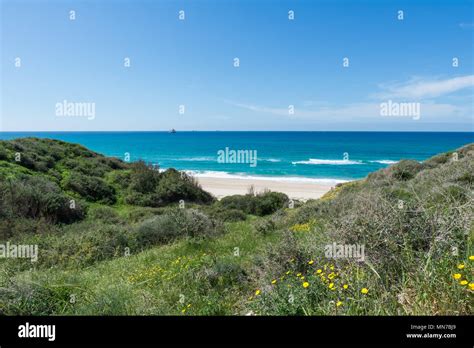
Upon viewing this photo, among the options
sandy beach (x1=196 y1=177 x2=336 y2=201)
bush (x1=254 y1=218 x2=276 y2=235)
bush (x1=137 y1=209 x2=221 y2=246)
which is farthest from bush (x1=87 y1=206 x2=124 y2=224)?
sandy beach (x1=196 y1=177 x2=336 y2=201)

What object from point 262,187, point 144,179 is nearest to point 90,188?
point 144,179

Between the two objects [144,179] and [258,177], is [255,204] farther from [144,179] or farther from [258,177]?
[258,177]

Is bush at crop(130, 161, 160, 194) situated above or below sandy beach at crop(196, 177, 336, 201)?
above

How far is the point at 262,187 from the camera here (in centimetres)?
3859

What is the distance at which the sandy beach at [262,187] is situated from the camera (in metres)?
34.7

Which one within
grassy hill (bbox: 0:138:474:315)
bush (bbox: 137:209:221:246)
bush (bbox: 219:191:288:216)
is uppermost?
grassy hill (bbox: 0:138:474:315)

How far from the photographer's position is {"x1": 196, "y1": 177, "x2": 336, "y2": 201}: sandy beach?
34.7 metres

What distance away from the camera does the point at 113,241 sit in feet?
32.6

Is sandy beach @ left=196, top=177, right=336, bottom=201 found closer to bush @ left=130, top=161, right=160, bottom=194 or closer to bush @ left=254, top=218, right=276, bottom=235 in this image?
bush @ left=130, top=161, right=160, bottom=194

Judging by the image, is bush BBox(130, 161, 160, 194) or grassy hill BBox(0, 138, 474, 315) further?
bush BBox(130, 161, 160, 194)

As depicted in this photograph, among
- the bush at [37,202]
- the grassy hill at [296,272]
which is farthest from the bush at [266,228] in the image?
the bush at [37,202]

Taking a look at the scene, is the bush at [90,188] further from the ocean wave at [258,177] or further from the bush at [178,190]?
the ocean wave at [258,177]

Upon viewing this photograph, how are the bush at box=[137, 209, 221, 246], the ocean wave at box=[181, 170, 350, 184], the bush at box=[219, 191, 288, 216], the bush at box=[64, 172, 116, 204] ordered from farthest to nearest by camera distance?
1. the ocean wave at box=[181, 170, 350, 184]
2. the bush at box=[219, 191, 288, 216]
3. the bush at box=[64, 172, 116, 204]
4. the bush at box=[137, 209, 221, 246]
